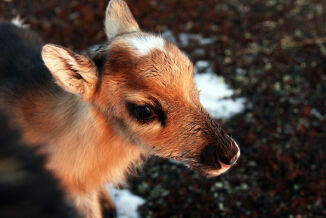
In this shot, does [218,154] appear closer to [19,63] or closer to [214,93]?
[19,63]

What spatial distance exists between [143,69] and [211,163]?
952 mm

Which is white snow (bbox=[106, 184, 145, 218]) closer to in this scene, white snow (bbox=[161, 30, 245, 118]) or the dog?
the dog

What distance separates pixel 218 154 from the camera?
270 centimetres

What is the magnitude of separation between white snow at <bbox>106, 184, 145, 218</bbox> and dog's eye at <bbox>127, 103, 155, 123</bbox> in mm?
1860

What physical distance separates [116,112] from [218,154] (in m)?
0.92

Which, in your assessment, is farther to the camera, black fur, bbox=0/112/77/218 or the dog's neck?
the dog's neck

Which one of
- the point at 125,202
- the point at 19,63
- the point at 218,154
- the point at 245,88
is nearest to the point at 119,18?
the point at 19,63

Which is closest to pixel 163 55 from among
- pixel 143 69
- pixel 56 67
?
pixel 143 69

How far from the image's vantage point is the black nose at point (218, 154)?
8.81 ft

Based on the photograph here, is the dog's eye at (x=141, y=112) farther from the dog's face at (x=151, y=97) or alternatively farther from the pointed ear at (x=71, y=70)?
the pointed ear at (x=71, y=70)

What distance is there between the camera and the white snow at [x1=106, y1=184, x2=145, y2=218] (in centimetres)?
438

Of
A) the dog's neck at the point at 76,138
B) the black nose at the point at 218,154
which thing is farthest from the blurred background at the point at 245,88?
the black nose at the point at 218,154

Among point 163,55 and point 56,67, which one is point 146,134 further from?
point 56,67

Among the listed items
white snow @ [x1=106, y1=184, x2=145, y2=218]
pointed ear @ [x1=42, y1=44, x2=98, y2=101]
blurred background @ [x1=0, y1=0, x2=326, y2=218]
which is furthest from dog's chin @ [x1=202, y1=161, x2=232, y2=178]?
white snow @ [x1=106, y1=184, x2=145, y2=218]
